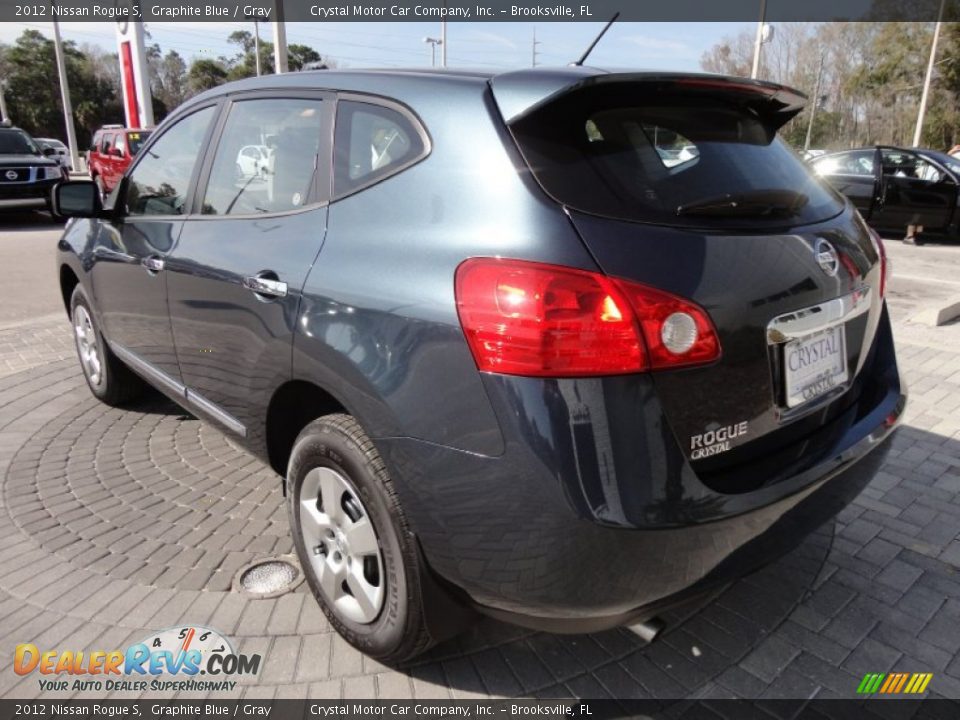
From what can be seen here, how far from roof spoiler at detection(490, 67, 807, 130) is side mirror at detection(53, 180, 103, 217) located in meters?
2.66

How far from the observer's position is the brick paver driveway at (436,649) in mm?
2176

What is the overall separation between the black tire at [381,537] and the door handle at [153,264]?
1330 millimetres

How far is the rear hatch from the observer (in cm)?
168

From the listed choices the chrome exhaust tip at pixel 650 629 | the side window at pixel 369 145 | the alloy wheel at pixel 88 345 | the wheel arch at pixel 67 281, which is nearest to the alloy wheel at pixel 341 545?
the chrome exhaust tip at pixel 650 629

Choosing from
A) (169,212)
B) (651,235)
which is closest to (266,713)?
(651,235)

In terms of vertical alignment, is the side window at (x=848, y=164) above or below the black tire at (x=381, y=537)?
above

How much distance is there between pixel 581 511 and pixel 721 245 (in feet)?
2.50

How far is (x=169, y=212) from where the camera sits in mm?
3195

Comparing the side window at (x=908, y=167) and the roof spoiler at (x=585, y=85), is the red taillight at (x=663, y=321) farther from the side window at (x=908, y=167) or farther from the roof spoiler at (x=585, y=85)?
the side window at (x=908, y=167)

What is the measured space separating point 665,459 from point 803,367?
23.8 inches

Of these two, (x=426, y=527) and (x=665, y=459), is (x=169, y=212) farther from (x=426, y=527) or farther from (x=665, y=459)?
(x=665, y=459)

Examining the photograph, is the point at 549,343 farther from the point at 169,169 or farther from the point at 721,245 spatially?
the point at 169,169

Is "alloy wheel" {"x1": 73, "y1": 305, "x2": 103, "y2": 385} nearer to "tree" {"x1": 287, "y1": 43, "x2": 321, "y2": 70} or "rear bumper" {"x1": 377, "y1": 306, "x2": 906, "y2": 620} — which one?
"rear bumper" {"x1": 377, "y1": 306, "x2": 906, "y2": 620}

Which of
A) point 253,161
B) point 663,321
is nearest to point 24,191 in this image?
point 253,161
